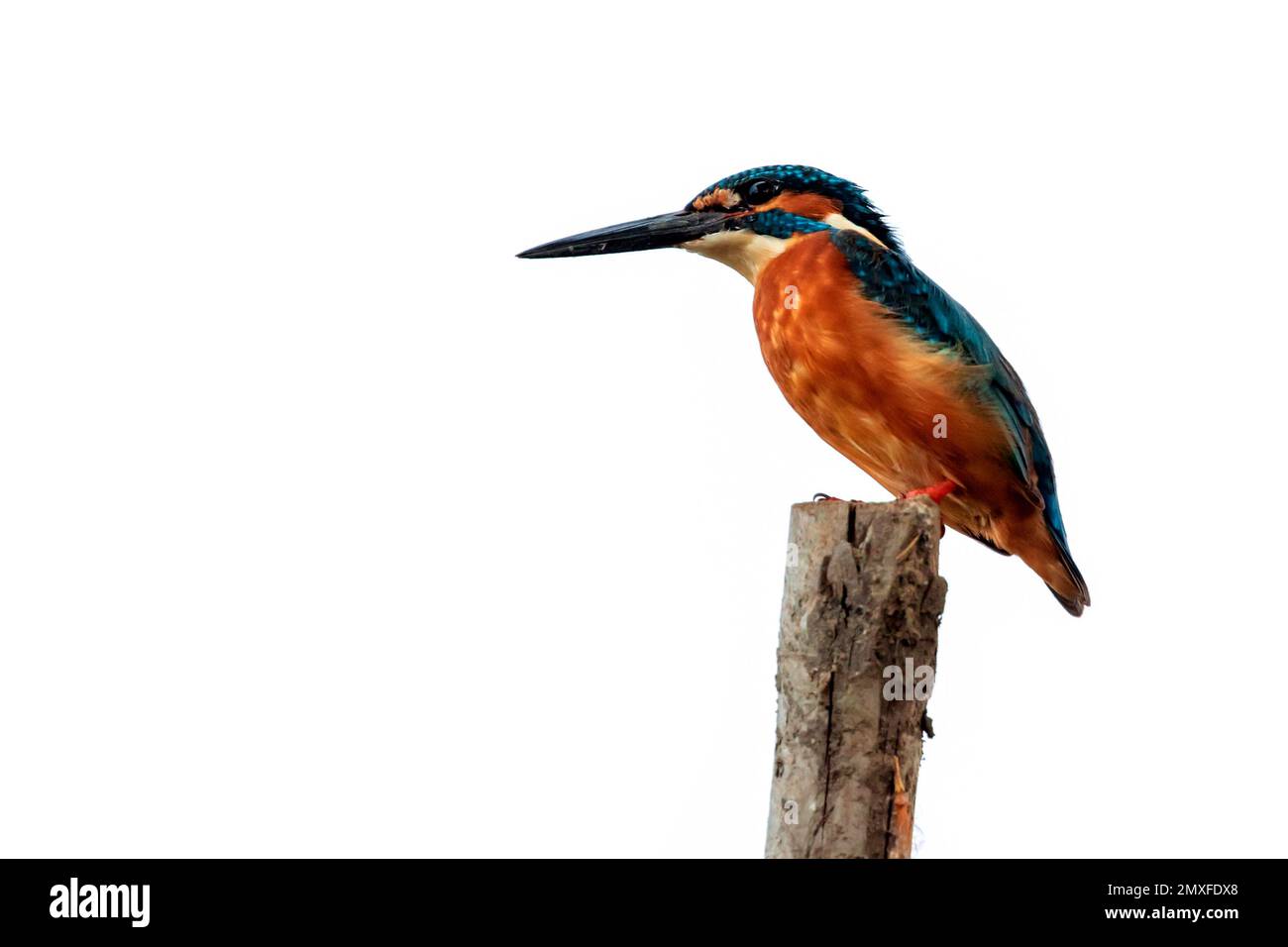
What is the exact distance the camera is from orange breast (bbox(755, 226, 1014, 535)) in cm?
499

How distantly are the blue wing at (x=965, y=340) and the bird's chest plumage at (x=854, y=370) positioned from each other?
0.06 meters

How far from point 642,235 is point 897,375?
4.33ft

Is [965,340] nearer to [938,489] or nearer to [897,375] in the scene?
[897,375]

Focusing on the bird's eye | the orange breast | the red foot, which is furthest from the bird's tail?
the bird's eye

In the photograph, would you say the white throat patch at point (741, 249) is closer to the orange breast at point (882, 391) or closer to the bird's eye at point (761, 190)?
the bird's eye at point (761, 190)

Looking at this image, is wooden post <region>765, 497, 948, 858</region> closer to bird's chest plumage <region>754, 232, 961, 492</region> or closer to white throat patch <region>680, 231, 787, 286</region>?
bird's chest plumage <region>754, 232, 961, 492</region>

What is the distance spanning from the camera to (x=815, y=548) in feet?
13.9

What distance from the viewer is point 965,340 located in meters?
5.17

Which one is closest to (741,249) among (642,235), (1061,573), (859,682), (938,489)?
(642,235)
